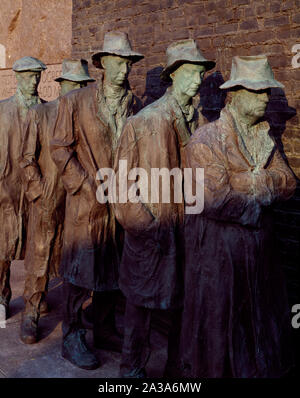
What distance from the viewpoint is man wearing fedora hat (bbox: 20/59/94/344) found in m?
4.65

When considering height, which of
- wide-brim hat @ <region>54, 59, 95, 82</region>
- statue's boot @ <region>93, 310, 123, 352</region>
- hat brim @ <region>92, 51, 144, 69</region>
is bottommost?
statue's boot @ <region>93, 310, 123, 352</region>

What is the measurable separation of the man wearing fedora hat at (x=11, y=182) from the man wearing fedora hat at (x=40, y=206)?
359mm

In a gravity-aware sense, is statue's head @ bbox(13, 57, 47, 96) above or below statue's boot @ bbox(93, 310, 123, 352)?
above

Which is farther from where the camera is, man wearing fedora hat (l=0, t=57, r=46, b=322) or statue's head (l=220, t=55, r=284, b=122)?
man wearing fedora hat (l=0, t=57, r=46, b=322)

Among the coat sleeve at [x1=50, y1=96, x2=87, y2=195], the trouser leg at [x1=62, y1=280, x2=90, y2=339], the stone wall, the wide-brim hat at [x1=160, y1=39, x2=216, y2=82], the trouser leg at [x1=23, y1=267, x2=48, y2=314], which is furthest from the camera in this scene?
the stone wall

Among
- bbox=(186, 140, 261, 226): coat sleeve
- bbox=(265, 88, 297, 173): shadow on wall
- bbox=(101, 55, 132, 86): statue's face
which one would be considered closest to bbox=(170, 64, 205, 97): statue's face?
bbox=(186, 140, 261, 226): coat sleeve

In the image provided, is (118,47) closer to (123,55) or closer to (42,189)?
(123,55)

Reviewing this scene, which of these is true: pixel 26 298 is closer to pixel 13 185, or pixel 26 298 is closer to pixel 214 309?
pixel 13 185

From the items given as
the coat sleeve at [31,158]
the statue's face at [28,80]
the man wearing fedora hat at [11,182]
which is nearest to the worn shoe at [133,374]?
A: the coat sleeve at [31,158]

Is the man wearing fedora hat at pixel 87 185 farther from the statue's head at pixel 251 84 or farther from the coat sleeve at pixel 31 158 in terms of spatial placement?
the statue's head at pixel 251 84

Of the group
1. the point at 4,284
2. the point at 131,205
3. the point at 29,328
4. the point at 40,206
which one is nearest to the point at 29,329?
the point at 29,328

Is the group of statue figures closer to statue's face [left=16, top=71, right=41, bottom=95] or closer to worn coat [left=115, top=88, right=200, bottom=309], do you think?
worn coat [left=115, top=88, right=200, bottom=309]

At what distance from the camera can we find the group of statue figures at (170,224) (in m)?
3.00

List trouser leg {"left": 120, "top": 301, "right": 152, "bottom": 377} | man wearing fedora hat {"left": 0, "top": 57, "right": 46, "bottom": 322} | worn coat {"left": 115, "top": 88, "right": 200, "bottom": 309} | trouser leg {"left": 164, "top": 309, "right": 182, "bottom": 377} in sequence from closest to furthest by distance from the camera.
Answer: worn coat {"left": 115, "top": 88, "right": 200, "bottom": 309}
trouser leg {"left": 120, "top": 301, "right": 152, "bottom": 377}
trouser leg {"left": 164, "top": 309, "right": 182, "bottom": 377}
man wearing fedora hat {"left": 0, "top": 57, "right": 46, "bottom": 322}
